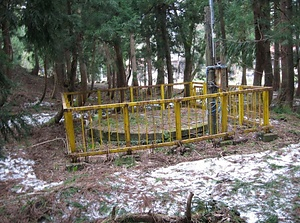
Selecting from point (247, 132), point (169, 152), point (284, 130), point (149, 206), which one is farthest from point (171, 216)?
point (284, 130)

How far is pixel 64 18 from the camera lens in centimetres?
595

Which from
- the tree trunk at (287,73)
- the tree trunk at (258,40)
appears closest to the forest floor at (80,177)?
the tree trunk at (258,40)

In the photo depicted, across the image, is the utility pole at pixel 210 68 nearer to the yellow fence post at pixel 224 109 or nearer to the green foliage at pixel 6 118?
the yellow fence post at pixel 224 109

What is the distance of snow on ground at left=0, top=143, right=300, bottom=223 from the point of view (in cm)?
398

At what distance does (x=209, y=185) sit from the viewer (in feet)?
15.2

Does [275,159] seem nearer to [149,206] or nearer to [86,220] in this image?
[149,206]

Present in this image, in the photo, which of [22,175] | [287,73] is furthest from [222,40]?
[22,175]

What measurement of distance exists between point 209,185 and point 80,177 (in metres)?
2.14

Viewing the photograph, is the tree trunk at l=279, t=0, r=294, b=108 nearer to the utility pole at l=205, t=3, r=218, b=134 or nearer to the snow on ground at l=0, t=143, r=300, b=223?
the utility pole at l=205, t=3, r=218, b=134

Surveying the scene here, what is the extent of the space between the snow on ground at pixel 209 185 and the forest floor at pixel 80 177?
0.02 metres

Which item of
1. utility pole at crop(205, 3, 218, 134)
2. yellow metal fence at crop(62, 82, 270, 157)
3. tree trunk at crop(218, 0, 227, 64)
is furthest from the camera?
tree trunk at crop(218, 0, 227, 64)

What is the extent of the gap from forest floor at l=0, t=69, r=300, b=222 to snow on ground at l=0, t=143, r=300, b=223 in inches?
0.9

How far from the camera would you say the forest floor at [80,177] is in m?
3.96

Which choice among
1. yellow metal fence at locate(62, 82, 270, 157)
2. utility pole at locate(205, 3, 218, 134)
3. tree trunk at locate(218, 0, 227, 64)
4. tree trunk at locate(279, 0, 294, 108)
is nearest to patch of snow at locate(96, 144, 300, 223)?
yellow metal fence at locate(62, 82, 270, 157)
